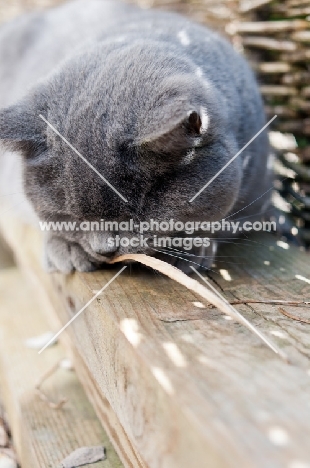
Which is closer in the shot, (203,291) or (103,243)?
(203,291)

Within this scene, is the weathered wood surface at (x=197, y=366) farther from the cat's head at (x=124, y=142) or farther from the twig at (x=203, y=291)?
the cat's head at (x=124, y=142)

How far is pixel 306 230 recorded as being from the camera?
2162 millimetres

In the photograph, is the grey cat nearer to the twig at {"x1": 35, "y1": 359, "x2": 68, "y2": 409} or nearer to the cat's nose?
the cat's nose

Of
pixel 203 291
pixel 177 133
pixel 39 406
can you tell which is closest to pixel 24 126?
pixel 177 133

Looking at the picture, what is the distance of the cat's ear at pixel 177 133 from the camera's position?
101 centimetres

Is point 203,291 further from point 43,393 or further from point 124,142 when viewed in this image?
point 43,393

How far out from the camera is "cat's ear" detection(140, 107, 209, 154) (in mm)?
1010

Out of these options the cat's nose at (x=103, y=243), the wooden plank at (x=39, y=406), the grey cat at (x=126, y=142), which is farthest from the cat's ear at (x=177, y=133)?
the wooden plank at (x=39, y=406)

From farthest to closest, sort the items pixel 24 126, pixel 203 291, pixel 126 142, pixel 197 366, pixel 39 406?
pixel 39 406 < pixel 24 126 < pixel 126 142 < pixel 203 291 < pixel 197 366

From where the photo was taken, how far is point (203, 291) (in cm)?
99

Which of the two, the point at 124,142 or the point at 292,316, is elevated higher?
the point at 124,142

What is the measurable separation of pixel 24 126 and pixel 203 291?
599mm

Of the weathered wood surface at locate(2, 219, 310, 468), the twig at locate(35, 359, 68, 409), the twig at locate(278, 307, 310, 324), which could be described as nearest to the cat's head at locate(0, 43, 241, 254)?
the weathered wood surface at locate(2, 219, 310, 468)

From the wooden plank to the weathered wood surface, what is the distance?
8cm
